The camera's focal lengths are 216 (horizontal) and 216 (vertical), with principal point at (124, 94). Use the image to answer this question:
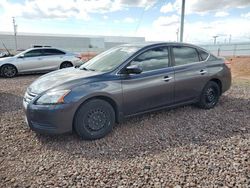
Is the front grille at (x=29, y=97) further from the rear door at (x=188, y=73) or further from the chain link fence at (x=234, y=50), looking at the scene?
the chain link fence at (x=234, y=50)

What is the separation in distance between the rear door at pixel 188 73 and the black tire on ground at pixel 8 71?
8.34 metres

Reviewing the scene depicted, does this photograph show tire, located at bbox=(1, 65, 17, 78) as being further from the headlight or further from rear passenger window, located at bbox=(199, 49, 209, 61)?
rear passenger window, located at bbox=(199, 49, 209, 61)

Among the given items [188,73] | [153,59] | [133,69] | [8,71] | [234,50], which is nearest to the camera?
[133,69]

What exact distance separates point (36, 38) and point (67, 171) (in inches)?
2816

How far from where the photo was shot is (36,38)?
66.6m

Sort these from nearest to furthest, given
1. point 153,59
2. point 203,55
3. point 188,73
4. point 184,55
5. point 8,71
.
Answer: point 153,59 < point 188,73 < point 184,55 < point 203,55 < point 8,71

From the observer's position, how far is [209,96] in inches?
197

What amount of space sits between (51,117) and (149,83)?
5.96ft

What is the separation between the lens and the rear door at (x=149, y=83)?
3812mm

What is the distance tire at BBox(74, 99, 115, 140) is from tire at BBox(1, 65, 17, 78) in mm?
8081

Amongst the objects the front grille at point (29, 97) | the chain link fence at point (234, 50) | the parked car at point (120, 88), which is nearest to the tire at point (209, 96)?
the parked car at point (120, 88)

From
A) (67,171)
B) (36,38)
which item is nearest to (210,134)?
(67,171)

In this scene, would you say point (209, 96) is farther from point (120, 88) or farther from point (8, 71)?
point (8, 71)

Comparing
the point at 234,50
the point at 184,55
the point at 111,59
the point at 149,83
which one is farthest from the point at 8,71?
the point at 234,50
